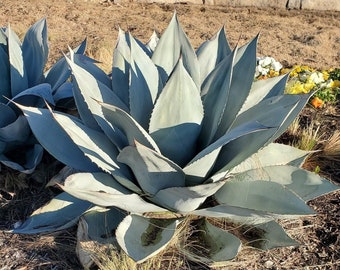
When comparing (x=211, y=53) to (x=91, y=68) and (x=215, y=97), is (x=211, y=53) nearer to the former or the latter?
(x=215, y=97)

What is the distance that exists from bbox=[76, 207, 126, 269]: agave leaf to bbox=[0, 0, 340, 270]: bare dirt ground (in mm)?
138

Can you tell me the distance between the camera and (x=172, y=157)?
243 cm

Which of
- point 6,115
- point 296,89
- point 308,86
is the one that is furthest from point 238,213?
point 308,86

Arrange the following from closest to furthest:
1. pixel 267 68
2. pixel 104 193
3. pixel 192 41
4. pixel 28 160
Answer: pixel 104 193, pixel 28 160, pixel 267 68, pixel 192 41

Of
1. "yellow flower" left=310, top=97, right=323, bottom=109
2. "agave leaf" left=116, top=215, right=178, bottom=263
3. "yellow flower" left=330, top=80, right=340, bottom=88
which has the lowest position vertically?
"agave leaf" left=116, top=215, right=178, bottom=263

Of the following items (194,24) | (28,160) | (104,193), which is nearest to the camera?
(104,193)

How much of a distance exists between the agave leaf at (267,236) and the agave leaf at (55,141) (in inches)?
31.4

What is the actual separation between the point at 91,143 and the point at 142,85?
13.9 inches

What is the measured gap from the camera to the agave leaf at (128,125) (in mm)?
2164

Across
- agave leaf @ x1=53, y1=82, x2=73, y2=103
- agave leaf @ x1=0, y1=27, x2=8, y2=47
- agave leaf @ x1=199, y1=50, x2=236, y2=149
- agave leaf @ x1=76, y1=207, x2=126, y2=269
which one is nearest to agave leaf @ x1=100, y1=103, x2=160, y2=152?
agave leaf @ x1=199, y1=50, x2=236, y2=149

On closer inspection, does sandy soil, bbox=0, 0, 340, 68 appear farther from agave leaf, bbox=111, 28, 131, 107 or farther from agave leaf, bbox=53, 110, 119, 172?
agave leaf, bbox=53, 110, 119, 172

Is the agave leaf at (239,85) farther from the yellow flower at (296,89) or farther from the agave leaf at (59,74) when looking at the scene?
the yellow flower at (296,89)

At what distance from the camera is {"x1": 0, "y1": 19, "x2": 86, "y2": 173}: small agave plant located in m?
2.91

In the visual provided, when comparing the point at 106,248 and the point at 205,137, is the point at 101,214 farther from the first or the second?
the point at 205,137
